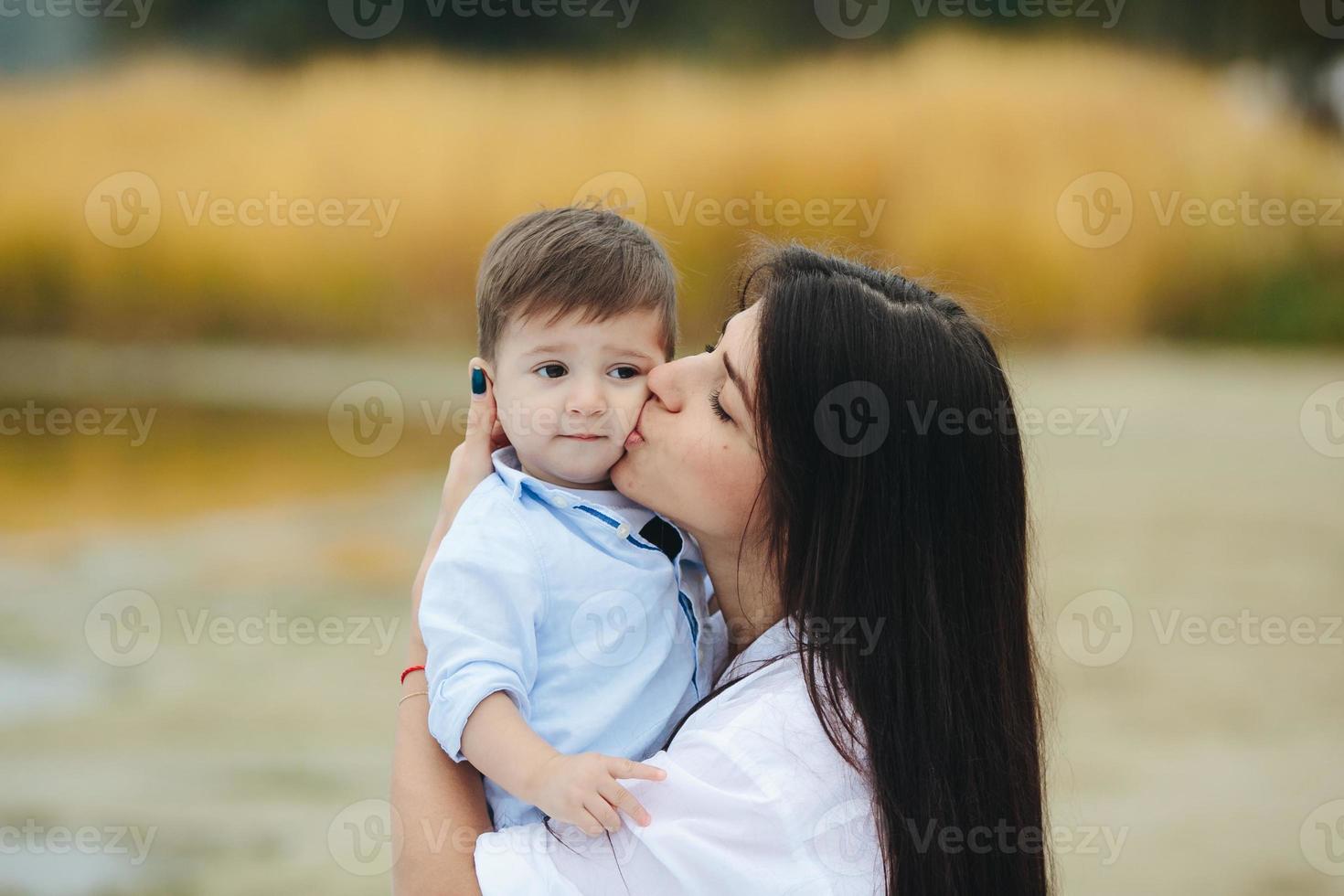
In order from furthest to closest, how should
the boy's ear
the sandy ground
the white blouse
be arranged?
the sandy ground → the boy's ear → the white blouse

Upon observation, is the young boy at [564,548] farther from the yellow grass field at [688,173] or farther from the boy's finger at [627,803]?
the yellow grass field at [688,173]

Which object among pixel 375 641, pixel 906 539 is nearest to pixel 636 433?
pixel 906 539

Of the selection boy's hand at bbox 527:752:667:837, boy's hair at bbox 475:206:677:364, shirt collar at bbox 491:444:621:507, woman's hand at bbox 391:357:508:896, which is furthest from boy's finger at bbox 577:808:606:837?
boy's hair at bbox 475:206:677:364

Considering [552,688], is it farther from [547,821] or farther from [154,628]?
[154,628]

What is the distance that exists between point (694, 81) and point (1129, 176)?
1.52 meters

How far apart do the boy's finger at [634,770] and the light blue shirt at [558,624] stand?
0.12m

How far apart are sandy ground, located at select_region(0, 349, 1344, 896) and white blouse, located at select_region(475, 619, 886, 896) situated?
2.92 metres

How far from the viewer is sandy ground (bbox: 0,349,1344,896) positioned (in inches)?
161

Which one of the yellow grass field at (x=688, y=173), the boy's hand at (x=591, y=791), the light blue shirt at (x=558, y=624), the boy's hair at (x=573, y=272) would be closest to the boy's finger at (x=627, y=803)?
the boy's hand at (x=591, y=791)

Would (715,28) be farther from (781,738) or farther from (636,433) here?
(781,738)

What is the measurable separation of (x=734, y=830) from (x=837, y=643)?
18cm

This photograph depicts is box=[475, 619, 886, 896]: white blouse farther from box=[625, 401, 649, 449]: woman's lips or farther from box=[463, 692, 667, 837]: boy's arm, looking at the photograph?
box=[625, 401, 649, 449]: woman's lips

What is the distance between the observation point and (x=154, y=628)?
17.0ft

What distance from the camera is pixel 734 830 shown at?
3.08ft
